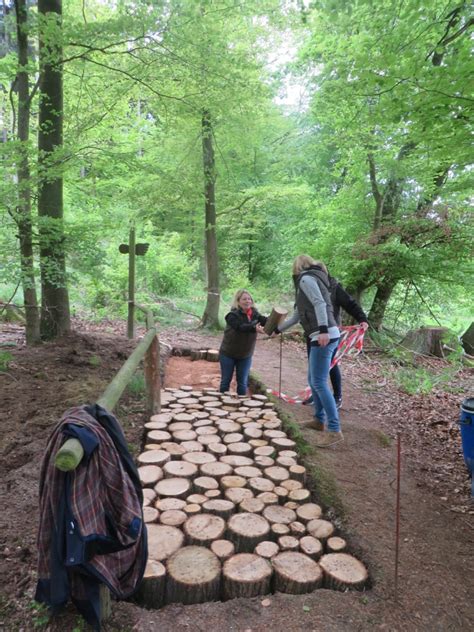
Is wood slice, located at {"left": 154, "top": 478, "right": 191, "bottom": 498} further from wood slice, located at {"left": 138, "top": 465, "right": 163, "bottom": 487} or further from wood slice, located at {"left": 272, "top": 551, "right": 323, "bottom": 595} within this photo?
wood slice, located at {"left": 272, "top": 551, "right": 323, "bottom": 595}

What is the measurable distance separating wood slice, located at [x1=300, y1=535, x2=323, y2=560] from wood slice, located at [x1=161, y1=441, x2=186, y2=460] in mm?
1262

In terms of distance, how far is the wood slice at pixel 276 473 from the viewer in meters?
3.11

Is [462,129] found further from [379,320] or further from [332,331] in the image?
[379,320]

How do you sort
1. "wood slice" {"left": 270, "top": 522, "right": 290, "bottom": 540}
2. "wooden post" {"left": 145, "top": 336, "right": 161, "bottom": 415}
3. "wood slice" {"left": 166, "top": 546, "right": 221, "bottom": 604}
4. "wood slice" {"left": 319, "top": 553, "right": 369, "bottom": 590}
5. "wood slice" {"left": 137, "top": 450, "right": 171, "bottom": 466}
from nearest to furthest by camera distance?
1. "wood slice" {"left": 166, "top": 546, "right": 221, "bottom": 604}
2. "wood slice" {"left": 319, "top": 553, "right": 369, "bottom": 590}
3. "wood slice" {"left": 270, "top": 522, "right": 290, "bottom": 540}
4. "wood slice" {"left": 137, "top": 450, "right": 171, "bottom": 466}
5. "wooden post" {"left": 145, "top": 336, "right": 161, "bottom": 415}

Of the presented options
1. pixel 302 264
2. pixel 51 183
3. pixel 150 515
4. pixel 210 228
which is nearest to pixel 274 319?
pixel 302 264

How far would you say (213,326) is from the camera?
425 inches

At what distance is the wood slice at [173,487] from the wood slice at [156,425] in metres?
0.87

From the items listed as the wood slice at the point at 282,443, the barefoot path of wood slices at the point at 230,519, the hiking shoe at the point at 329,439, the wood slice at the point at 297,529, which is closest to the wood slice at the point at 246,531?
the barefoot path of wood slices at the point at 230,519

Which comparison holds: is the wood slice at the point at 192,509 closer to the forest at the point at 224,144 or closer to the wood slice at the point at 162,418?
the wood slice at the point at 162,418

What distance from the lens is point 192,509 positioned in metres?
2.68

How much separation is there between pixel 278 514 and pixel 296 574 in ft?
1.72

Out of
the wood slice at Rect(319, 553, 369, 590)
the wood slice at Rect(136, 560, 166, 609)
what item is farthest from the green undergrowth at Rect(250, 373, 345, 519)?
the wood slice at Rect(136, 560, 166, 609)

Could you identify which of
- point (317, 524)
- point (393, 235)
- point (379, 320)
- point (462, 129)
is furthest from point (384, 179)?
point (317, 524)

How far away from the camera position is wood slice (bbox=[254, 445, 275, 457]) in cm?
348
